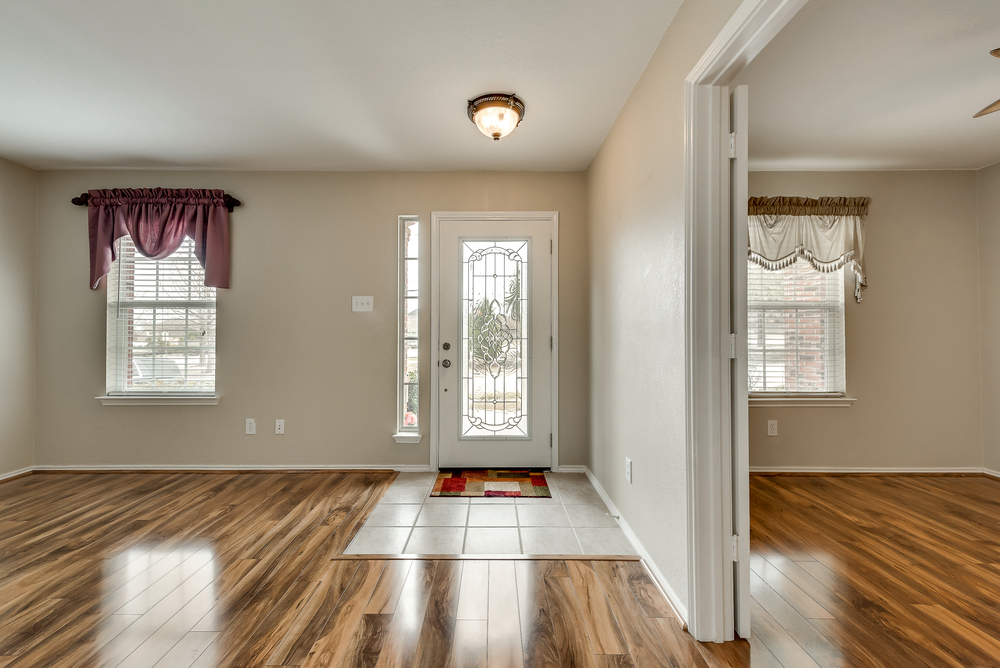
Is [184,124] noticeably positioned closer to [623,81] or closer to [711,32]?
[623,81]

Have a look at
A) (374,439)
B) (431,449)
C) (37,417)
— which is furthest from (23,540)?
(431,449)

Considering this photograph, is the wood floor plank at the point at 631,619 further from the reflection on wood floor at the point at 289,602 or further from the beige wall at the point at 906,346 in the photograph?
the beige wall at the point at 906,346

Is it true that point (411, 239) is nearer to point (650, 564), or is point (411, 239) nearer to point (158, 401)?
point (158, 401)

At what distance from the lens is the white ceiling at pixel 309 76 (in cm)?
200

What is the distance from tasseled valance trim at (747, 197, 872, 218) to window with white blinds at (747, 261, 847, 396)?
1.43 ft

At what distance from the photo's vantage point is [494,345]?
3869 mm

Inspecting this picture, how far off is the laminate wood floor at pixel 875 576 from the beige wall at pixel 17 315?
5111 millimetres

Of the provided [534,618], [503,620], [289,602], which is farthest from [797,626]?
[289,602]

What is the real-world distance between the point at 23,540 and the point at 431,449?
241cm

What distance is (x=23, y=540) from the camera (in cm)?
253

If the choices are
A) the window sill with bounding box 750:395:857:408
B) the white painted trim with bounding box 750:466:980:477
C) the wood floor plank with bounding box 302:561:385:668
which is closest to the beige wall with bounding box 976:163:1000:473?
the white painted trim with bounding box 750:466:980:477

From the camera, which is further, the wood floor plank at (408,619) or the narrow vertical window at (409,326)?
the narrow vertical window at (409,326)

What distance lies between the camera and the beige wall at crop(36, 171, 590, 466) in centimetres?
381

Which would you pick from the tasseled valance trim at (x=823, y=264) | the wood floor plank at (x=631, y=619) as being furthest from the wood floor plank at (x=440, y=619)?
the tasseled valance trim at (x=823, y=264)
